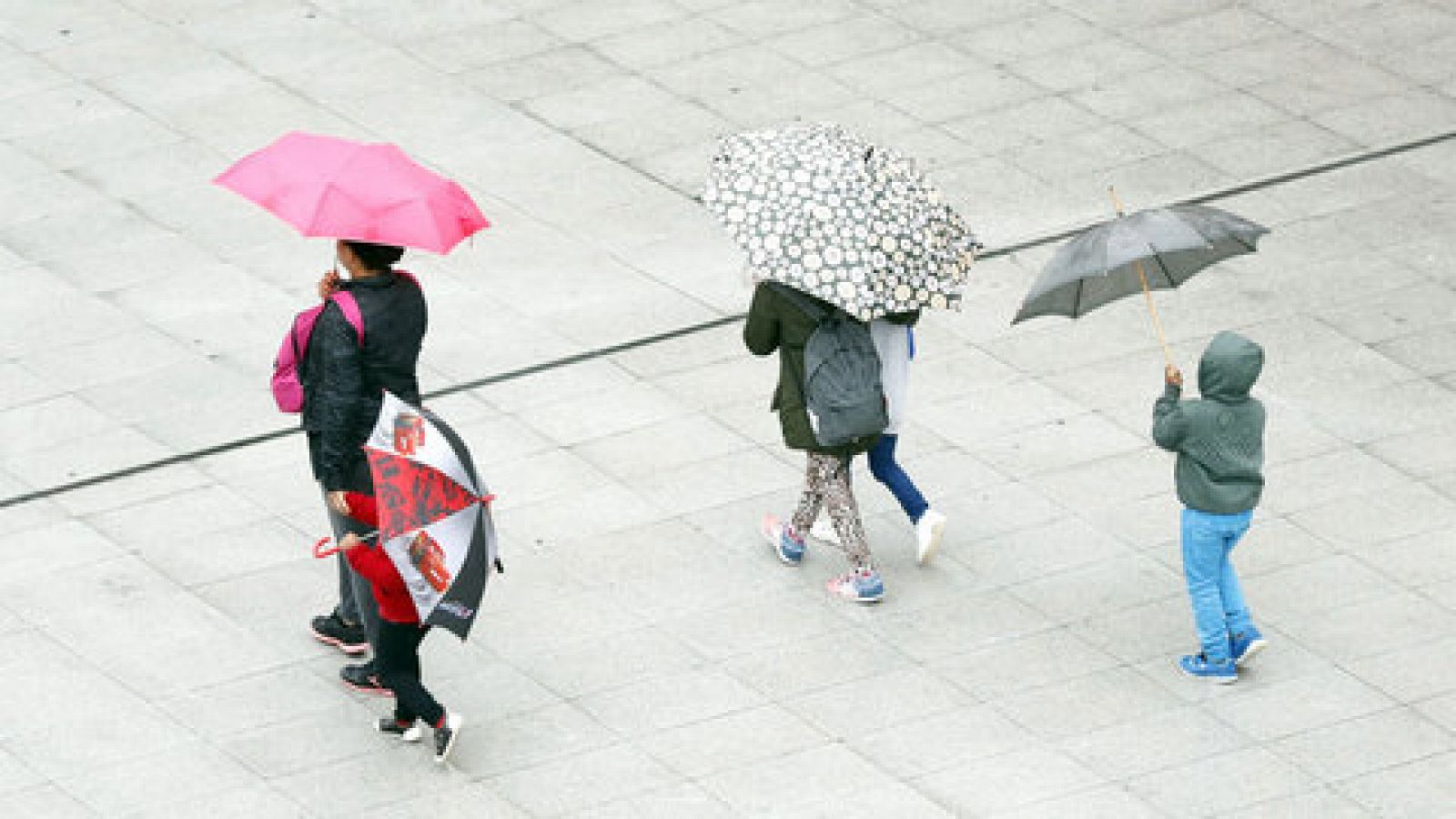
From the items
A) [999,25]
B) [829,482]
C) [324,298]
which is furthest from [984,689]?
[999,25]

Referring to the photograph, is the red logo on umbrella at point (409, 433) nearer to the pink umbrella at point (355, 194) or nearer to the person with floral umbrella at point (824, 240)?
the pink umbrella at point (355, 194)

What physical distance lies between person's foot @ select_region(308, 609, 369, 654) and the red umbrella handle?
25 cm

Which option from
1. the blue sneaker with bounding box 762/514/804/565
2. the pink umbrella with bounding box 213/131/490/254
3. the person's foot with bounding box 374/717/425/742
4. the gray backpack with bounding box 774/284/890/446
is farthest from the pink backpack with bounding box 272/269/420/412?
the blue sneaker with bounding box 762/514/804/565

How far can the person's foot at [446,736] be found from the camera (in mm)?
10273

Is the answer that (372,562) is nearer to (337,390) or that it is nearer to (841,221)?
Result: (337,390)

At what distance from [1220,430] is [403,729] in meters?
3.05

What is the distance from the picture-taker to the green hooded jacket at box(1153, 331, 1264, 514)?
10.4 metres

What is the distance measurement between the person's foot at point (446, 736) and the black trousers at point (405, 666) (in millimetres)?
37

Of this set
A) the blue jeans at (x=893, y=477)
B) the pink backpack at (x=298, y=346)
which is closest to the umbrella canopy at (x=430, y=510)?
the pink backpack at (x=298, y=346)

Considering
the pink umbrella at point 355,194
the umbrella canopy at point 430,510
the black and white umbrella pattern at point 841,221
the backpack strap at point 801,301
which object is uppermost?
the pink umbrella at point 355,194

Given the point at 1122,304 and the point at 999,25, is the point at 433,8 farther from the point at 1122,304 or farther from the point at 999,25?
the point at 1122,304

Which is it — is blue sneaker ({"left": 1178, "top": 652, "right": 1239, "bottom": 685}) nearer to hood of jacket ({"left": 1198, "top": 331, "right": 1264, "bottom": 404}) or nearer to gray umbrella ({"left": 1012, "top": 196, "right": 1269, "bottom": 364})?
hood of jacket ({"left": 1198, "top": 331, "right": 1264, "bottom": 404})

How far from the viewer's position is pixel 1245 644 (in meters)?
10.8

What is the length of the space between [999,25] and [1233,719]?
7094mm
